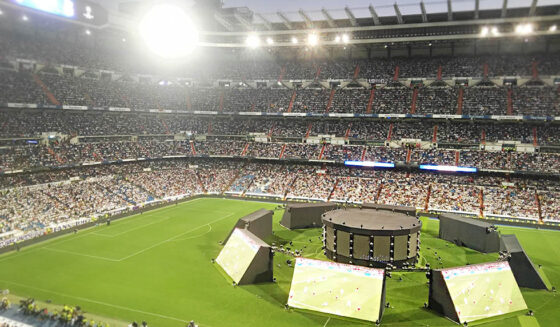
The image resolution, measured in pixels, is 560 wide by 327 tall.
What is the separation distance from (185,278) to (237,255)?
14.1 ft

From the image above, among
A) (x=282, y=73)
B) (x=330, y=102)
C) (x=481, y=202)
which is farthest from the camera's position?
(x=282, y=73)

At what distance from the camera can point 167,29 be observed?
2613 inches

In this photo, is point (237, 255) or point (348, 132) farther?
point (348, 132)

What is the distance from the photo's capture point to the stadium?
23.5 metres

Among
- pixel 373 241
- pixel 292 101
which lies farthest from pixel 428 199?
pixel 292 101

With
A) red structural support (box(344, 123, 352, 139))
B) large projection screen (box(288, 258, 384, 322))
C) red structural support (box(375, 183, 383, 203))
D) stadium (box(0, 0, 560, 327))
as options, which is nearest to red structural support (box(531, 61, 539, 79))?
stadium (box(0, 0, 560, 327))

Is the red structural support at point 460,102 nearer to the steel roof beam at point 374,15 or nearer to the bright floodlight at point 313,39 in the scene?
the steel roof beam at point 374,15

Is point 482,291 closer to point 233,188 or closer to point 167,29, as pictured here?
point 233,188

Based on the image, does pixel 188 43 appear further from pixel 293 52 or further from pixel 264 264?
pixel 264 264

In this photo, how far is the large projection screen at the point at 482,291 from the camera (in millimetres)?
21500

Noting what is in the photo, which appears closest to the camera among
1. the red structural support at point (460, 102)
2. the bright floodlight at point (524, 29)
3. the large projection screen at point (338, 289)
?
the large projection screen at point (338, 289)

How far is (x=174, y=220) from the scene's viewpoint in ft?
156

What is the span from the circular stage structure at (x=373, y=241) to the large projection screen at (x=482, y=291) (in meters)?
6.69

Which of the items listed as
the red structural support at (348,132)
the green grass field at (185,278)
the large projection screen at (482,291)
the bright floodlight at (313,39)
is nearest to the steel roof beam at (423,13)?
the bright floodlight at (313,39)
